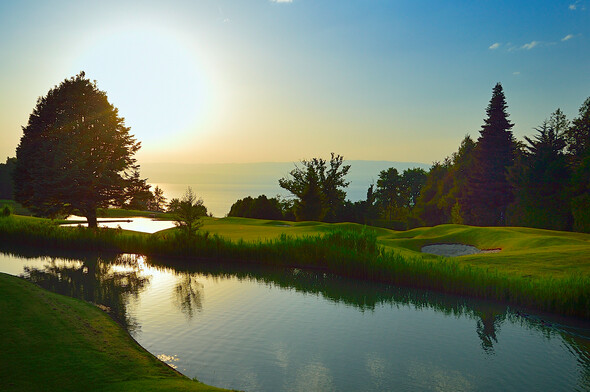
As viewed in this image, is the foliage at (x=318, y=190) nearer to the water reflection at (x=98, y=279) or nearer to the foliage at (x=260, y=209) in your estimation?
the foliage at (x=260, y=209)

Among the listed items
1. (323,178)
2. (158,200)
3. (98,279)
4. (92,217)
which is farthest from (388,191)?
(98,279)

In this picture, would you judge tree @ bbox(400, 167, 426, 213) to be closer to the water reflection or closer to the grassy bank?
the water reflection

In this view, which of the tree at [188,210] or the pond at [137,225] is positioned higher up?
the tree at [188,210]

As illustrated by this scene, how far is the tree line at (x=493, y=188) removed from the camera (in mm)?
40125

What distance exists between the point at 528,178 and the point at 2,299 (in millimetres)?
46082

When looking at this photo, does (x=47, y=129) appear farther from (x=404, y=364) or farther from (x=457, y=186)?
(x=457, y=186)

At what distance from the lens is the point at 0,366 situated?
607cm

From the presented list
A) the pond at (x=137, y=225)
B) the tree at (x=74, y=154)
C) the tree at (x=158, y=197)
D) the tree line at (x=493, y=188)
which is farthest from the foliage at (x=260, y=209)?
the tree at (x=74, y=154)

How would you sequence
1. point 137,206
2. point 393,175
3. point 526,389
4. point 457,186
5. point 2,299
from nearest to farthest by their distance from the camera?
point 526,389, point 2,299, point 137,206, point 457,186, point 393,175

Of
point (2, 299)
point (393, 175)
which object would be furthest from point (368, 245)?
point (393, 175)

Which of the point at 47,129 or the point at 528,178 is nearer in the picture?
the point at 47,129

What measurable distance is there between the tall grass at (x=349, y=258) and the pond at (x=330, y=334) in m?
0.74

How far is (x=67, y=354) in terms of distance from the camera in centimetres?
682

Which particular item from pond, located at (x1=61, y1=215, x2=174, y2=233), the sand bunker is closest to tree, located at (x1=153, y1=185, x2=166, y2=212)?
pond, located at (x1=61, y1=215, x2=174, y2=233)
